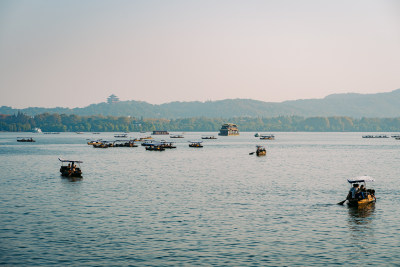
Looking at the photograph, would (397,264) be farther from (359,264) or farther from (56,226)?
(56,226)

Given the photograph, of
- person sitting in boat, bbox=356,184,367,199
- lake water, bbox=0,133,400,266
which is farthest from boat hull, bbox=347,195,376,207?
lake water, bbox=0,133,400,266

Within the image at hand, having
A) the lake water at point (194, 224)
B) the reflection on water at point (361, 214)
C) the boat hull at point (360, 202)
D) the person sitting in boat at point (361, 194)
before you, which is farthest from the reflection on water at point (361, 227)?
the person sitting in boat at point (361, 194)

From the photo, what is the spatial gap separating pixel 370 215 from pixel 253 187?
25970 millimetres

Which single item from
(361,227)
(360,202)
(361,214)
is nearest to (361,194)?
(360,202)

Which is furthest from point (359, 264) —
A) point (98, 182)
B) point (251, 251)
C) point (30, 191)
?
point (98, 182)

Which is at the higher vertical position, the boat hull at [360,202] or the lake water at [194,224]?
the boat hull at [360,202]

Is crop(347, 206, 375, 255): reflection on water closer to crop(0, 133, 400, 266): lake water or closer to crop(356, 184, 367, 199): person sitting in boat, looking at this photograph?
crop(0, 133, 400, 266): lake water

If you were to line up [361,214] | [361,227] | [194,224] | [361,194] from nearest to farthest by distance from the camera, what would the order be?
1. [361,227]
2. [194,224]
3. [361,214]
4. [361,194]

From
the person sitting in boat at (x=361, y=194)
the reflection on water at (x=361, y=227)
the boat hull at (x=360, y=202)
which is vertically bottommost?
the reflection on water at (x=361, y=227)

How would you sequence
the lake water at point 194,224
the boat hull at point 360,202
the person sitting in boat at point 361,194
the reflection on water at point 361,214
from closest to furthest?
the lake water at point 194,224, the reflection on water at point 361,214, the boat hull at point 360,202, the person sitting in boat at point 361,194

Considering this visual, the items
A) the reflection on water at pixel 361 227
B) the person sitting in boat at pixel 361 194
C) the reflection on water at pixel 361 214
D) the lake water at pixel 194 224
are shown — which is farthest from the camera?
the person sitting in boat at pixel 361 194

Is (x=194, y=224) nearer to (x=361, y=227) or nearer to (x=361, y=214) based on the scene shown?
(x=361, y=227)

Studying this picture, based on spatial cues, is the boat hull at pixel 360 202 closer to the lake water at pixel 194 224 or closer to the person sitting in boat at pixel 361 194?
the person sitting in boat at pixel 361 194

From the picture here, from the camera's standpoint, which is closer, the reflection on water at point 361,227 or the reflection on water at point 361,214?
the reflection on water at point 361,227
